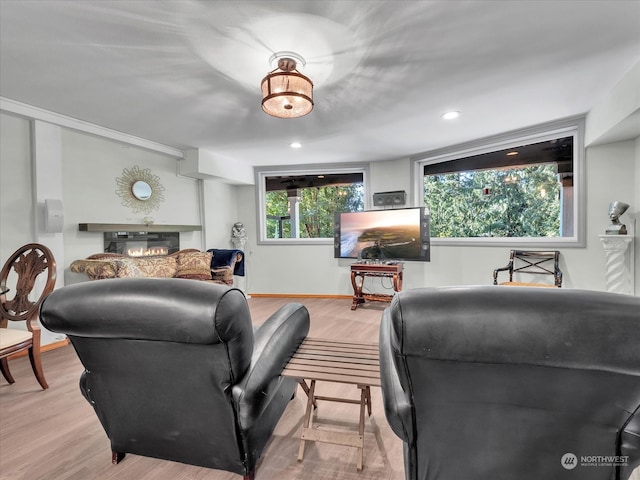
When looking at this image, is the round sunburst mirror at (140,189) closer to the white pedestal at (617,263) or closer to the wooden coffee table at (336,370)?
the wooden coffee table at (336,370)

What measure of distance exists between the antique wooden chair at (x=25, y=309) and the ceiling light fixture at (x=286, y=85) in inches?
79.6

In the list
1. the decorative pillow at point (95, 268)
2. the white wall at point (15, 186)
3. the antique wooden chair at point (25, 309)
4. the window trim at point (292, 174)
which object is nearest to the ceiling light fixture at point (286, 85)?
the antique wooden chair at point (25, 309)

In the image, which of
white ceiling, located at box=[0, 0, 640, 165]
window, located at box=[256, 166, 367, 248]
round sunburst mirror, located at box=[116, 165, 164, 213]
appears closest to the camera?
white ceiling, located at box=[0, 0, 640, 165]

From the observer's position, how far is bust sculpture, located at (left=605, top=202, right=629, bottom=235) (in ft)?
9.23

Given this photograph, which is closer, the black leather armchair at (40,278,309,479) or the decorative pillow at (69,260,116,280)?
the black leather armchair at (40,278,309,479)

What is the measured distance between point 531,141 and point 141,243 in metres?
5.03

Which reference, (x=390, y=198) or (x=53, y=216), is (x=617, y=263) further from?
(x=53, y=216)

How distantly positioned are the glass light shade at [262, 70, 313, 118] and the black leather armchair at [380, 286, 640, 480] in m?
1.76

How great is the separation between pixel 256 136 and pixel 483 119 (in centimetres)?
260

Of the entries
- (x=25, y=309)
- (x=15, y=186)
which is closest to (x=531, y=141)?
(x=25, y=309)

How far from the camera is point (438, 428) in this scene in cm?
88

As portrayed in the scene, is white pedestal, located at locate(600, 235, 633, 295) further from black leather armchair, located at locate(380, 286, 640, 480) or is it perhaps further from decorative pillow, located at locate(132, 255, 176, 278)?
decorative pillow, located at locate(132, 255, 176, 278)

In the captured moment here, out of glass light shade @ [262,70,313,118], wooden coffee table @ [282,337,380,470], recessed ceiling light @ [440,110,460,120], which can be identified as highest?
recessed ceiling light @ [440,110,460,120]

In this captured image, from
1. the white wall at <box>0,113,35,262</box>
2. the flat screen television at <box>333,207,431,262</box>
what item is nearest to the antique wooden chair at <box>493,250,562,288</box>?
the flat screen television at <box>333,207,431,262</box>
